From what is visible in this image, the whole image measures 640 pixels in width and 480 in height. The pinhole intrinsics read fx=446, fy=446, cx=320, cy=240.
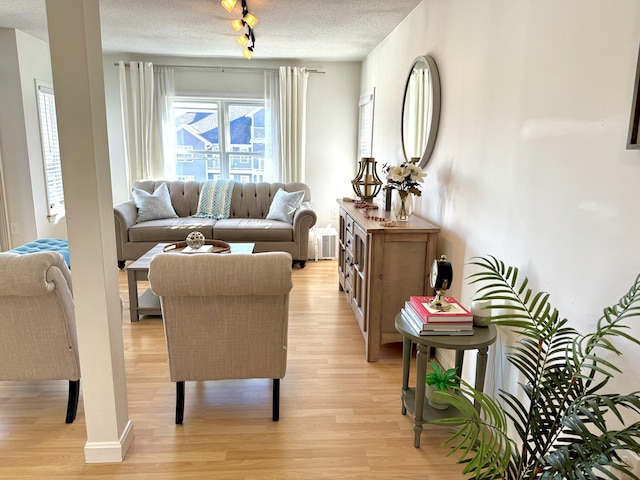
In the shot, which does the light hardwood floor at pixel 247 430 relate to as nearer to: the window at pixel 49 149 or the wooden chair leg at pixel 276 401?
the wooden chair leg at pixel 276 401

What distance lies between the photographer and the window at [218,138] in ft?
19.2

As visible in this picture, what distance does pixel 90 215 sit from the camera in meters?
1.74

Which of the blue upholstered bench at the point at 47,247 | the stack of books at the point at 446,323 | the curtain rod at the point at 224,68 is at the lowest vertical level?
the blue upholstered bench at the point at 47,247

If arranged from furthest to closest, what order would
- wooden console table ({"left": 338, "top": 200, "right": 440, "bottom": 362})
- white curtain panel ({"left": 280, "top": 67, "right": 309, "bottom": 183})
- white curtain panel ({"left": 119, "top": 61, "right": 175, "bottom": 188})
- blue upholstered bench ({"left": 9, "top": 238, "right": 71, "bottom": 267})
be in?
white curtain panel ({"left": 280, "top": 67, "right": 309, "bottom": 183}) → white curtain panel ({"left": 119, "top": 61, "right": 175, "bottom": 188}) → blue upholstered bench ({"left": 9, "top": 238, "right": 71, "bottom": 267}) → wooden console table ({"left": 338, "top": 200, "right": 440, "bottom": 362})

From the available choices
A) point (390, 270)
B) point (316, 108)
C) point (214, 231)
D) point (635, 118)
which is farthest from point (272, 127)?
point (635, 118)

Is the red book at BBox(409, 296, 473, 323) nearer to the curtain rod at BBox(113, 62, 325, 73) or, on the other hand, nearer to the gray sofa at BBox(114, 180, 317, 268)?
the gray sofa at BBox(114, 180, 317, 268)

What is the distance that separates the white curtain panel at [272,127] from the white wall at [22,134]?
2.57m

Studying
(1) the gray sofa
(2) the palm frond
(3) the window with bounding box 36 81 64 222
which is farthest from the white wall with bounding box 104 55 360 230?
(2) the palm frond

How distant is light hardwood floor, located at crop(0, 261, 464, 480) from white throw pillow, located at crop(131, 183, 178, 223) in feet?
7.76

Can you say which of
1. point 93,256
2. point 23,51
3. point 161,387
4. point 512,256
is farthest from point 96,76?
point 23,51

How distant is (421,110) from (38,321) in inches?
108

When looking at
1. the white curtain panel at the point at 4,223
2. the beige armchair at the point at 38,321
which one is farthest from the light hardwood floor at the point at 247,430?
the white curtain panel at the point at 4,223

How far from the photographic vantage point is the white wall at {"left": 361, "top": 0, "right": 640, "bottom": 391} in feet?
4.42

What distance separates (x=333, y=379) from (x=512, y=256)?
132 cm
